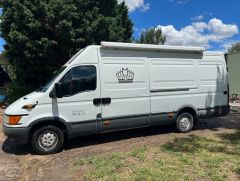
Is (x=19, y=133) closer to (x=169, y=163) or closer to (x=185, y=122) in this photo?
(x=169, y=163)

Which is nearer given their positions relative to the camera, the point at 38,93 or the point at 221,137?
the point at 38,93

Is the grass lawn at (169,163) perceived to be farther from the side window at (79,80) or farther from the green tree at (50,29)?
the green tree at (50,29)

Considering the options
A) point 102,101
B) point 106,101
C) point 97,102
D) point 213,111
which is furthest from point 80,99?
point 213,111

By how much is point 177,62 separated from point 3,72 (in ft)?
64.0

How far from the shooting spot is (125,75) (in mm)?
8914

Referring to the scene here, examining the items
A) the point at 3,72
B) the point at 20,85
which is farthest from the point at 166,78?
the point at 3,72

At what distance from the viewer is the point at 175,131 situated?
10328mm

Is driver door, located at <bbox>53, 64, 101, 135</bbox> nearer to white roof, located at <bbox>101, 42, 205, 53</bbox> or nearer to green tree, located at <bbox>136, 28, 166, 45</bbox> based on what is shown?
white roof, located at <bbox>101, 42, 205, 53</bbox>

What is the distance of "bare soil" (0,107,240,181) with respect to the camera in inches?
260

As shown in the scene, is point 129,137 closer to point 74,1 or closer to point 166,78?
point 166,78

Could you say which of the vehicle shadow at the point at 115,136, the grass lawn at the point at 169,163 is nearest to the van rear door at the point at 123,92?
the vehicle shadow at the point at 115,136

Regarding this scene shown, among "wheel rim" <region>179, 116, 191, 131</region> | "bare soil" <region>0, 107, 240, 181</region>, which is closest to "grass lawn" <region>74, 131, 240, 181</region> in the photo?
"bare soil" <region>0, 107, 240, 181</region>

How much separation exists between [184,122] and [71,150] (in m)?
3.86

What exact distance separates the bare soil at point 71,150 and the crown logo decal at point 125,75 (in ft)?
5.74
